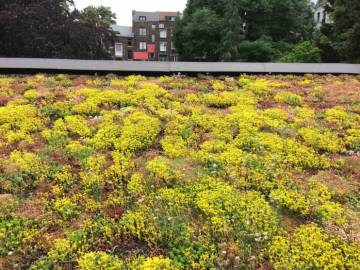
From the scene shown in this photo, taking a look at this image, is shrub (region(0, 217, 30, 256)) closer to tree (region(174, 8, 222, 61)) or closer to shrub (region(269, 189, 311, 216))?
shrub (region(269, 189, 311, 216))

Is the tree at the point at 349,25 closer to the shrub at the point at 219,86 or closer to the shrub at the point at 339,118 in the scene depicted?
the shrub at the point at 219,86

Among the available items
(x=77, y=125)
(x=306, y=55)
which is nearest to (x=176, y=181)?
(x=77, y=125)

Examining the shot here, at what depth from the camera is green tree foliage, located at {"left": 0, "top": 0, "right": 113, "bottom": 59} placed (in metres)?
22.8

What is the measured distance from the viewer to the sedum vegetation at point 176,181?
4445 mm

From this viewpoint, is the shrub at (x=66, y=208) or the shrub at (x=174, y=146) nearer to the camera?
the shrub at (x=66, y=208)

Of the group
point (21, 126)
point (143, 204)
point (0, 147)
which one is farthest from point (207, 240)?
point (21, 126)

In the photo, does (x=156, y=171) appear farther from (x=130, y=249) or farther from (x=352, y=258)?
(x=352, y=258)

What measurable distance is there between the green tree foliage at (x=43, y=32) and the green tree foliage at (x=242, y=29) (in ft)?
74.3

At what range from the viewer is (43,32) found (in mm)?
23672

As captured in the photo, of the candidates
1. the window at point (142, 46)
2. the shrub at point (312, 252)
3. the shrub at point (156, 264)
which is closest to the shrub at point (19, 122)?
the shrub at point (156, 264)

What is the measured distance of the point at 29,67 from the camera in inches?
477

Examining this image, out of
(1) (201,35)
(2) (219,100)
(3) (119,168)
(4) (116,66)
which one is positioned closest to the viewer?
(3) (119,168)

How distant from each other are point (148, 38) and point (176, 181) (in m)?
92.3

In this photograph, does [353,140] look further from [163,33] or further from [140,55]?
[163,33]
